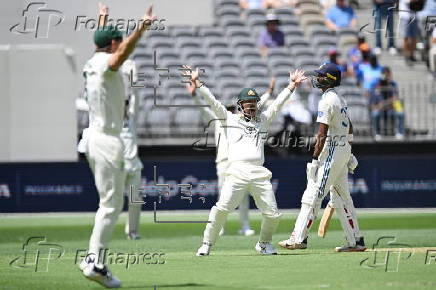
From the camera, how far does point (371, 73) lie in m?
29.5

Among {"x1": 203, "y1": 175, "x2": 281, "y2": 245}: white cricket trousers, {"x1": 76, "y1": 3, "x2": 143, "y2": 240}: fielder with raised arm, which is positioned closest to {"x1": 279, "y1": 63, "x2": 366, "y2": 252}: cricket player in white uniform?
{"x1": 203, "y1": 175, "x2": 281, "y2": 245}: white cricket trousers

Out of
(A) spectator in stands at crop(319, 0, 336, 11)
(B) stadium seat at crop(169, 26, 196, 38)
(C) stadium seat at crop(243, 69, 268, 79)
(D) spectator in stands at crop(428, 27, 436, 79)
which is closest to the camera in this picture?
(C) stadium seat at crop(243, 69, 268, 79)

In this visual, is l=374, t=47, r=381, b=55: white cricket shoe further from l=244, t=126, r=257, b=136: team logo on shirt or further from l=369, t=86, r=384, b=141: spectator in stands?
l=244, t=126, r=257, b=136: team logo on shirt

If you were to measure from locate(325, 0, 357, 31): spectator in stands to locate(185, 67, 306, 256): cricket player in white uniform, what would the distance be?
18.1m

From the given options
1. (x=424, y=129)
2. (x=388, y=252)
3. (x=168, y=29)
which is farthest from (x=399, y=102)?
(x=388, y=252)

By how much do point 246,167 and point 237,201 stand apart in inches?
18.6

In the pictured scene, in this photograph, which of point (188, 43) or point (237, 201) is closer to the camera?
point (237, 201)

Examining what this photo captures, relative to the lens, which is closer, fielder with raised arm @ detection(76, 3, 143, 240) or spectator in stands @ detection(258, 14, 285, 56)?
fielder with raised arm @ detection(76, 3, 143, 240)

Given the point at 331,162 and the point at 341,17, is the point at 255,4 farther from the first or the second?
the point at 331,162

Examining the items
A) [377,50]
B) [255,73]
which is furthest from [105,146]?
[377,50]

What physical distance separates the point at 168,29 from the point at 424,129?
816cm

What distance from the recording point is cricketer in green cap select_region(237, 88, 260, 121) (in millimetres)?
14961

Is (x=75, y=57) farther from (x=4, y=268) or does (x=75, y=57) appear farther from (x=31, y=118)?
(x=4, y=268)

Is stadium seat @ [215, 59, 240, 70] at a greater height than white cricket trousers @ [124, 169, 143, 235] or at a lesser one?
greater
